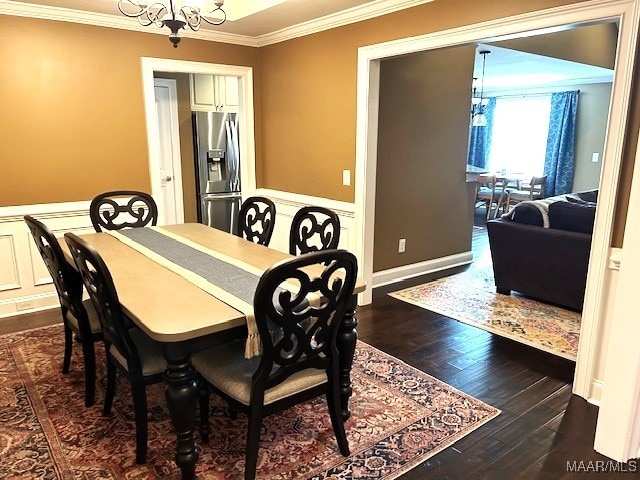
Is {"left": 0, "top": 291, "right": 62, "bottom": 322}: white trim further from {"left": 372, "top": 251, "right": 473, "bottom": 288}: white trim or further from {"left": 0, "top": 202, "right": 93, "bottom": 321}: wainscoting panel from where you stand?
{"left": 372, "top": 251, "right": 473, "bottom": 288}: white trim

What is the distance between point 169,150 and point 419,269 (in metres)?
3.34

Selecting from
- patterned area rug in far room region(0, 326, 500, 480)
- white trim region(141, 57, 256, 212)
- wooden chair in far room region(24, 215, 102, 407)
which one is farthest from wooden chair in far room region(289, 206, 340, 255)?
white trim region(141, 57, 256, 212)

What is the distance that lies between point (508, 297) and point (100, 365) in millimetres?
3442

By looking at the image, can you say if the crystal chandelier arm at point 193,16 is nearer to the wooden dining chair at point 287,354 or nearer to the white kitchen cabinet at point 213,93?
the wooden dining chair at point 287,354

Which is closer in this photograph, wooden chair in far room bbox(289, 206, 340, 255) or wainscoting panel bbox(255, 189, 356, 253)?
wooden chair in far room bbox(289, 206, 340, 255)

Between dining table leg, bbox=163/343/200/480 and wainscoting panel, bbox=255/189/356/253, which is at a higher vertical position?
wainscoting panel, bbox=255/189/356/253

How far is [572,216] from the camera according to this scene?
3.85m

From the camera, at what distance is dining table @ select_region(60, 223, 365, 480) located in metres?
1.69

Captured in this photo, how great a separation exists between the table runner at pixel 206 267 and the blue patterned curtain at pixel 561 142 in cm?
810

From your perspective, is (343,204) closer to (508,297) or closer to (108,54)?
(508,297)

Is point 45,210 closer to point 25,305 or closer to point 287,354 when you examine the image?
point 25,305

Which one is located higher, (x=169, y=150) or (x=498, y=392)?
(x=169, y=150)

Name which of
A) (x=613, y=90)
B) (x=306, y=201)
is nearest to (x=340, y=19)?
(x=306, y=201)

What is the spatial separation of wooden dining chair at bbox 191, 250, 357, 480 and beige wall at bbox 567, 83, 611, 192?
8229 millimetres
